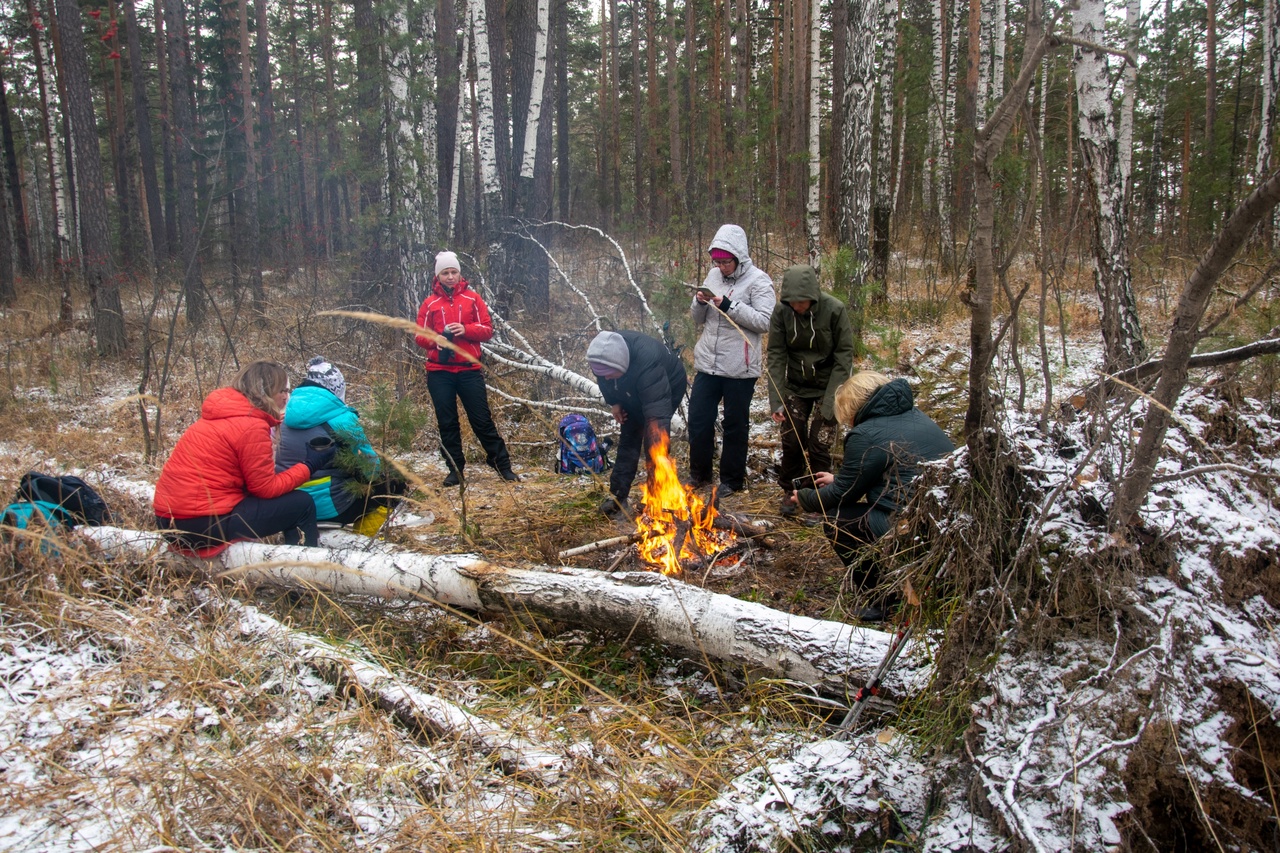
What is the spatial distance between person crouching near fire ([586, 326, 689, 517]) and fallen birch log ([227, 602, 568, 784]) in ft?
6.53

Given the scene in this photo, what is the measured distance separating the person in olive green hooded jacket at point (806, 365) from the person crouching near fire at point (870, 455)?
3.58 ft

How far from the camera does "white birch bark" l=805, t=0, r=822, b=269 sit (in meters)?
8.17

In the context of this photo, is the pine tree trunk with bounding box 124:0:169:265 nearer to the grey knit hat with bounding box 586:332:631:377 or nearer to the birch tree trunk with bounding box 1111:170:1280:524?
the grey knit hat with bounding box 586:332:631:377

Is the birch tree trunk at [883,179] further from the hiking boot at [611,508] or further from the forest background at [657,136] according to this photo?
the hiking boot at [611,508]

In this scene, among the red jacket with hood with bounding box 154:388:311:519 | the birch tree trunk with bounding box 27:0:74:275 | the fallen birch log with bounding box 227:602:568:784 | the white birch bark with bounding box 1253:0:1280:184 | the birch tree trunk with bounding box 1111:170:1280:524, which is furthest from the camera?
the birch tree trunk with bounding box 27:0:74:275

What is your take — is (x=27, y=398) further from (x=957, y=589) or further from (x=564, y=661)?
(x=957, y=589)

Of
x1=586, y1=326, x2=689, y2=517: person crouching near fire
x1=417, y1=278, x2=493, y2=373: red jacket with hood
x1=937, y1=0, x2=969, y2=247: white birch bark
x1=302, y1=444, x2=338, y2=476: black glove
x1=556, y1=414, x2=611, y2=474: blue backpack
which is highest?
x1=937, y1=0, x2=969, y2=247: white birch bark

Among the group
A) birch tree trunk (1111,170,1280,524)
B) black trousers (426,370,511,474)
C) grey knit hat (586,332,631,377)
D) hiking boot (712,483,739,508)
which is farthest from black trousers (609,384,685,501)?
birch tree trunk (1111,170,1280,524)

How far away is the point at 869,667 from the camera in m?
2.66

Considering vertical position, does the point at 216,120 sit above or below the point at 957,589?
above

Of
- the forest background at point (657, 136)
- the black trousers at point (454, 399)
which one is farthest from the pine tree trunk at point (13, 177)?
the black trousers at point (454, 399)

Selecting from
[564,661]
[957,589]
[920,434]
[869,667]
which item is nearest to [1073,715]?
[957,589]

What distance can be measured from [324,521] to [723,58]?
61.9 feet

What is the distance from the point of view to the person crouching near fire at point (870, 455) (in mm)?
3404
